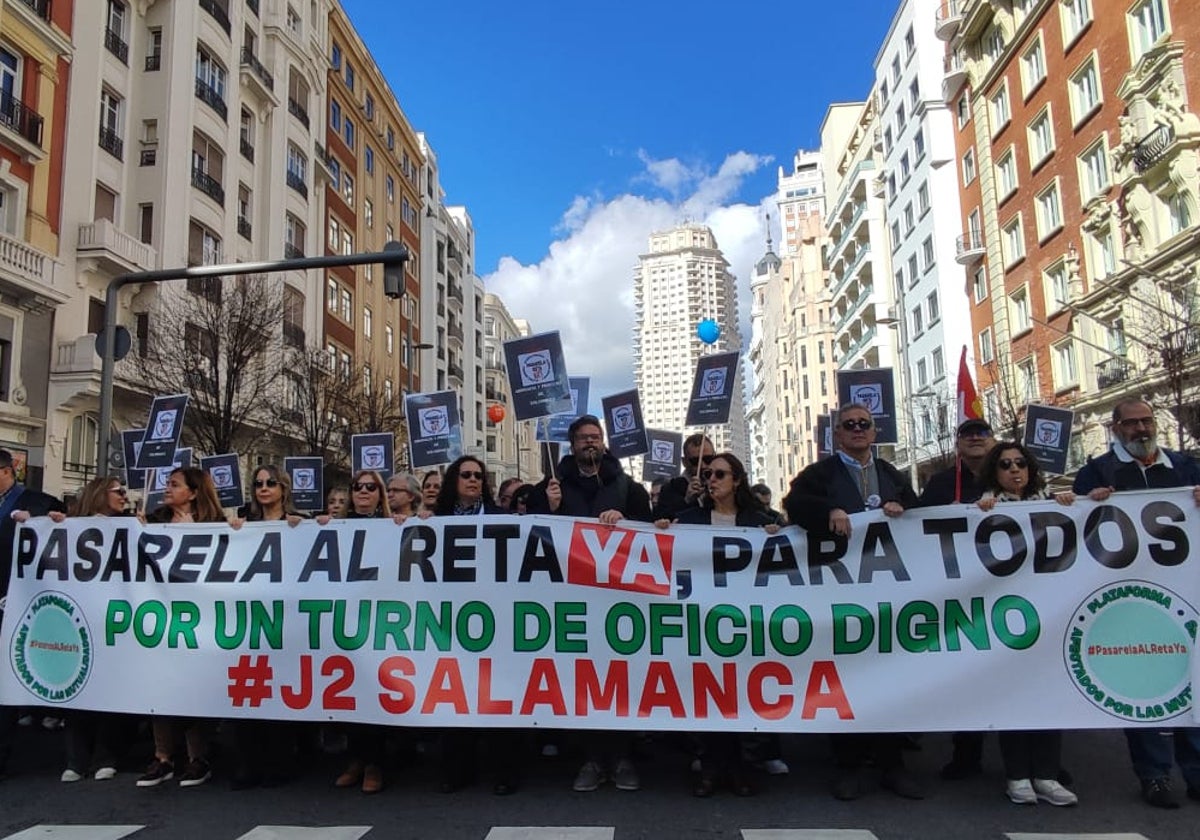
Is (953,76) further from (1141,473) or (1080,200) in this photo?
(1141,473)

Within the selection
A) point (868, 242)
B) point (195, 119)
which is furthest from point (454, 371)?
point (195, 119)

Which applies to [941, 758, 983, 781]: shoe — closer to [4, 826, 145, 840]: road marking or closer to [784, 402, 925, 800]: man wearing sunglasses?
[784, 402, 925, 800]: man wearing sunglasses

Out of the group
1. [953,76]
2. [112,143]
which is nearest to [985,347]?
[953,76]

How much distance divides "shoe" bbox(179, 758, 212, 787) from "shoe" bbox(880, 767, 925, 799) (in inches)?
156

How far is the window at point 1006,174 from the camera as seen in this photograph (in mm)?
34638

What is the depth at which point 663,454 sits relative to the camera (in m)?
16.3

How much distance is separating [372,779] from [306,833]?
Answer: 737 millimetres

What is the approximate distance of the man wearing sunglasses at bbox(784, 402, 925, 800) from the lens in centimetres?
497

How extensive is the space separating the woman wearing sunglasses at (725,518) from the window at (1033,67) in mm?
32136

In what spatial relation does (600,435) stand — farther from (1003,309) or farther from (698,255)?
(698,255)

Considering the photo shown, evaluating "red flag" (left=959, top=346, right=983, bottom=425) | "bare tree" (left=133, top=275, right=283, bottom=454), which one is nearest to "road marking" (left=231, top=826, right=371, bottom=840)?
"red flag" (left=959, top=346, right=983, bottom=425)

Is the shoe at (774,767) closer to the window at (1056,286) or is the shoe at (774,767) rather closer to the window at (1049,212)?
the window at (1056,286)

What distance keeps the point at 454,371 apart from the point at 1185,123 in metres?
48.1

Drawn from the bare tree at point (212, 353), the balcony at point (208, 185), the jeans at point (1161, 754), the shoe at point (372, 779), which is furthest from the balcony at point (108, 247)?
the jeans at point (1161, 754)
